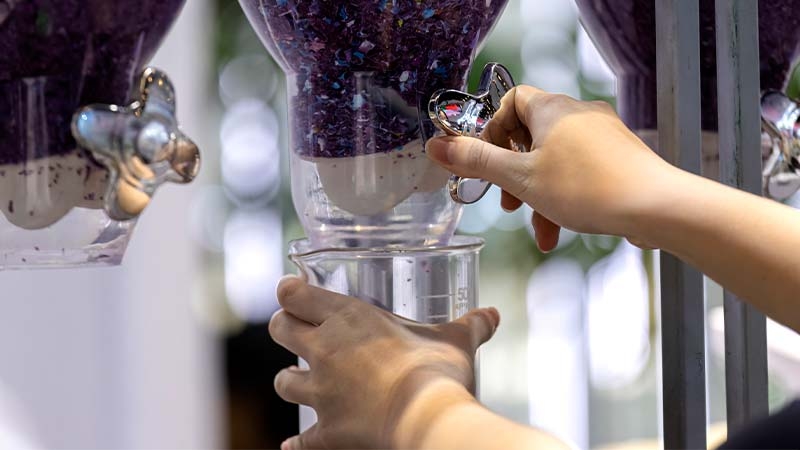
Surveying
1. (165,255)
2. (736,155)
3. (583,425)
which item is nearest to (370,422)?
(736,155)

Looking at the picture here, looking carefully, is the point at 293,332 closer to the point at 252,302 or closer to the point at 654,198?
the point at 654,198

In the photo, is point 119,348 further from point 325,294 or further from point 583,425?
point 583,425

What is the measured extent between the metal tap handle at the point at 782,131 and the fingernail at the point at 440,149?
0.24 m

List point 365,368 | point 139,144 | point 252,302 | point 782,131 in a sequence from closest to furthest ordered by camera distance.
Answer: point 139,144 < point 365,368 < point 782,131 < point 252,302

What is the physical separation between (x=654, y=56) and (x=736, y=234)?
166 mm

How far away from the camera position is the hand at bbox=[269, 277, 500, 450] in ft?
1.65

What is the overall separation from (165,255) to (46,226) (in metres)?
0.98

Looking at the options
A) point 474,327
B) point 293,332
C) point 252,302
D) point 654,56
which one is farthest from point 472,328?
point 252,302

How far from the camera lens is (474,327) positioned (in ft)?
1.82

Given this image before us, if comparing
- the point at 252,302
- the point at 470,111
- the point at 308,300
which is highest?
the point at 470,111

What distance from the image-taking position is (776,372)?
3.17ft

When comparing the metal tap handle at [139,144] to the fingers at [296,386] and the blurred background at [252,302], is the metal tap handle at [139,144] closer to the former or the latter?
the fingers at [296,386]

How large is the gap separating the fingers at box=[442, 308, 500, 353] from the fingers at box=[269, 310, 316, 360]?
3.1 inches

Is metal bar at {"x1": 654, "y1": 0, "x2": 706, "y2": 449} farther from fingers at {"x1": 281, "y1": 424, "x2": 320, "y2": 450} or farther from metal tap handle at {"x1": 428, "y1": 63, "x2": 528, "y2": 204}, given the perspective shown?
fingers at {"x1": 281, "y1": 424, "x2": 320, "y2": 450}
